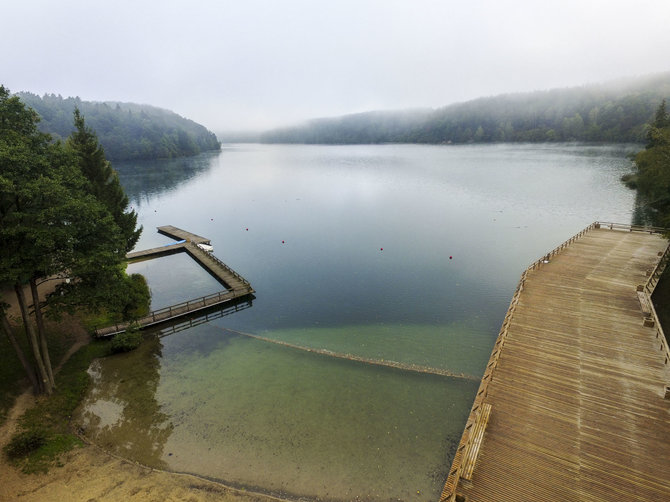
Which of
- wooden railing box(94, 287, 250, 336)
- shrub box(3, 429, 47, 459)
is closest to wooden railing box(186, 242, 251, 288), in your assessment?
wooden railing box(94, 287, 250, 336)

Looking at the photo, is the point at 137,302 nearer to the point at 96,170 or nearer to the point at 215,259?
the point at 215,259

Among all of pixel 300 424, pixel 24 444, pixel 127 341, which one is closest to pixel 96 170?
pixel 127 341

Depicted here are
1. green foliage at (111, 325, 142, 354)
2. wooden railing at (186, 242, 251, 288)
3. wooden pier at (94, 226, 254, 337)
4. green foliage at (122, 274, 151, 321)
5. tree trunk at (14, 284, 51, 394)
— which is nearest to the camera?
tree trunk at (14, 284, 51, 394)

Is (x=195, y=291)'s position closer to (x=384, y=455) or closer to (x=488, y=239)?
(x=384, y=455)

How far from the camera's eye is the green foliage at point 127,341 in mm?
26516

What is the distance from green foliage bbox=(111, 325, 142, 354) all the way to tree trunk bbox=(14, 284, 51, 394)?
19.0 feet

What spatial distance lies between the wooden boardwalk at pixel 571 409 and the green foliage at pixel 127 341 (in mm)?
24596

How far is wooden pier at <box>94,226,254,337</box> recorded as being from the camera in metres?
30.9

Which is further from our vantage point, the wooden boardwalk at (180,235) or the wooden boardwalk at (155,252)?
the wooden boardwalk at (180,235)

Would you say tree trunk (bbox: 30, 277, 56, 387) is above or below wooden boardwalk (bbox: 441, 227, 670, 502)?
above

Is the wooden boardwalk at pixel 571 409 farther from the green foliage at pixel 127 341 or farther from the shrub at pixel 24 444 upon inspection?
the green foliage at pixel 127 341

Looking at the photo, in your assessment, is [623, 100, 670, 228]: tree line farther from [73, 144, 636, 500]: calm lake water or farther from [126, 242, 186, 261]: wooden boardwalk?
[126, 242, 186, 261]: wooden boardwalk

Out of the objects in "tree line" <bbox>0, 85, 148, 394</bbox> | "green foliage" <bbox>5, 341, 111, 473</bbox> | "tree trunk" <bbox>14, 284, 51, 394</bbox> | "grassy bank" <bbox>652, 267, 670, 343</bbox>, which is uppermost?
"tree line" <bbox>0, 85, 148, 394</bbox>

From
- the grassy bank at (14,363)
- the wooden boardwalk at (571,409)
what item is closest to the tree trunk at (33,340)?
the grassy bank at (14,363)
